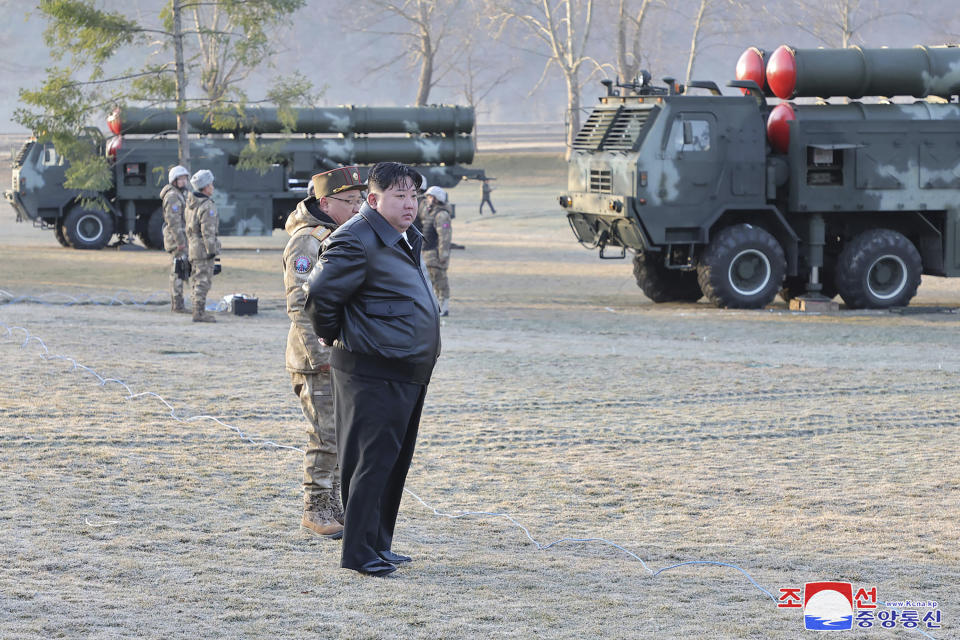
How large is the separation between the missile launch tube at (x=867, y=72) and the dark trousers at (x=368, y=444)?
12.9 meters

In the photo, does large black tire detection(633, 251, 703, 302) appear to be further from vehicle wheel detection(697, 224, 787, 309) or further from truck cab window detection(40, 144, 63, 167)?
truck cab window detection(40, 144, 63, 167)

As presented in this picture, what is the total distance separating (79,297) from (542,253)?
11223 mm

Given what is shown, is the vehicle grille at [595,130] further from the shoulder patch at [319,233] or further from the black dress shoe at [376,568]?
the black dress shoe at [376,568]

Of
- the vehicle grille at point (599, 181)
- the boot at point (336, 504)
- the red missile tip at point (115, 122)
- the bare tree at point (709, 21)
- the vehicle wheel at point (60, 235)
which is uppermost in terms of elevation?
the bare tree at point (709, 21)

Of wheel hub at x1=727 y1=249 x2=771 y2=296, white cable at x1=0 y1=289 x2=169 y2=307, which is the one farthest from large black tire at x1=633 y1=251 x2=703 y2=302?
white cable at x1=0 y1=289 x2=169 y2=307

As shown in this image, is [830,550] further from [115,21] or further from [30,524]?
[115,21]

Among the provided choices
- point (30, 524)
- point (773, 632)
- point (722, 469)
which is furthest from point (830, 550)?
point (30, 524)

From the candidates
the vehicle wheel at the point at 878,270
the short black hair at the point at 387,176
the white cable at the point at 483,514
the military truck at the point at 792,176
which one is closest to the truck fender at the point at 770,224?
the military truck at the point at 792,176

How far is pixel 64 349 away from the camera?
503 inches

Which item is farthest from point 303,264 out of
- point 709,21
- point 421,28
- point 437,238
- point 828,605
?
point 709,21

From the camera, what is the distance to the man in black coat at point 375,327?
558 cm

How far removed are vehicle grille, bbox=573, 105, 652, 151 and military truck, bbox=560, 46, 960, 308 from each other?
0.02 meters

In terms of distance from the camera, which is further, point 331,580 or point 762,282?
point 762,282

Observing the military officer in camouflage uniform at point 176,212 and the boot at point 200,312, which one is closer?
the boot at point 200,312
